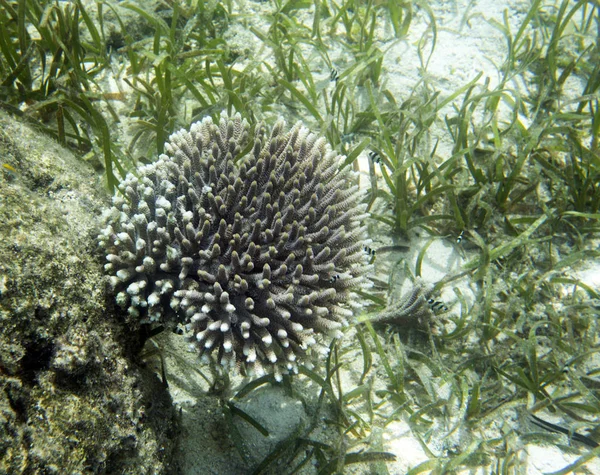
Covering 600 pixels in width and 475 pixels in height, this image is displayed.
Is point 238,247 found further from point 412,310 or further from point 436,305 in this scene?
point 436,305

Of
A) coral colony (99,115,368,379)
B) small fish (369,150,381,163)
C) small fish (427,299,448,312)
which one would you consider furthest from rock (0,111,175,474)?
small fish (369,150,381,163)

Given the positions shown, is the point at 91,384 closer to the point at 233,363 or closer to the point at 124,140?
the point at 233,363

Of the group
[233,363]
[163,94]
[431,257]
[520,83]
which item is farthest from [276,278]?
[520,83]

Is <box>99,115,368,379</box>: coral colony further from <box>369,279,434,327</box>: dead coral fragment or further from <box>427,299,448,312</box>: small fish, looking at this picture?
<box>427,299,448,312</box>: small fish

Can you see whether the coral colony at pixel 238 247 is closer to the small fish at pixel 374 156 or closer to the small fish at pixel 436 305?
the small fish at pixel 436 305

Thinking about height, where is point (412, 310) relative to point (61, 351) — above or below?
below

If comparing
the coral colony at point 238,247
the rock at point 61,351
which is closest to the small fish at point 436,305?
Answer: the coral colony at point 238,247

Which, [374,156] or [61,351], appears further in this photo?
[374,156]

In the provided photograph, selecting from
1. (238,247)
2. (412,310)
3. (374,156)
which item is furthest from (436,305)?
(238,247)
